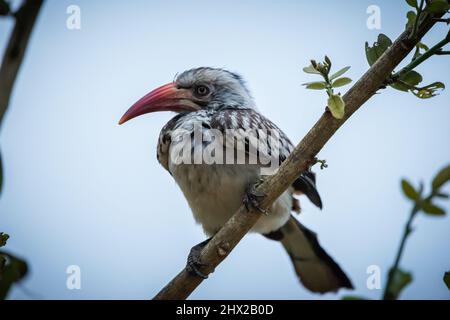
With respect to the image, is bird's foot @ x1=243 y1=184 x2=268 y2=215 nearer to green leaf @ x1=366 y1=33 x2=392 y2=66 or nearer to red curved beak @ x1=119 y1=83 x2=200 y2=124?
green leaf @ x1=366 y1=33 x2=392 y2=66

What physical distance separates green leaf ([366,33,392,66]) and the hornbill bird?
934 mm

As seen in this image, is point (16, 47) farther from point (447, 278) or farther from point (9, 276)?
point (447, 278)

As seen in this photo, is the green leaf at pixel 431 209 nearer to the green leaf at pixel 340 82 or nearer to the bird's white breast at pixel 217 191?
the green leaf at pixel 340 82

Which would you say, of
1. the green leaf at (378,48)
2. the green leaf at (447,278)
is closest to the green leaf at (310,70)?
the green leaf at (378,48)

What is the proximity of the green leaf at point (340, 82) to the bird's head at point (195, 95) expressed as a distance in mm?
2260

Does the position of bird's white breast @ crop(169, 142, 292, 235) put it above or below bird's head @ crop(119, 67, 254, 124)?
below

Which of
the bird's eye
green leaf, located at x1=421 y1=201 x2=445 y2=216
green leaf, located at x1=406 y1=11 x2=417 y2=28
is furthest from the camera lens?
the bird's eye

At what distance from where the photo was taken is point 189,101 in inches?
161

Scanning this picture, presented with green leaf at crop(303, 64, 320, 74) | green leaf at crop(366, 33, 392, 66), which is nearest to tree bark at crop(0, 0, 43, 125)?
green leaf at crop(303, 64, 320, 74)

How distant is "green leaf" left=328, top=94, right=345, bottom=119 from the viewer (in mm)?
1656

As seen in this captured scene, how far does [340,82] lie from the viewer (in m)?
1.65

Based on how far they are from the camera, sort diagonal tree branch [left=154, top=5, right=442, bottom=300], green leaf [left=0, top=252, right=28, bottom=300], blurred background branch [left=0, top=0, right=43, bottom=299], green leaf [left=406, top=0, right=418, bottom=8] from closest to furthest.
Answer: blurred background branch [left=0, top=0, right=43, bottom=299] < green leaf [left=0, top=252, right=28, bottom=300] < green leaf [left=406, top=0, right=418, bottom=8] < diagonal tree branch [left=154, top=5, right=442, bottom=300]

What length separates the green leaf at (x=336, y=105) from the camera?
5.43 feet
